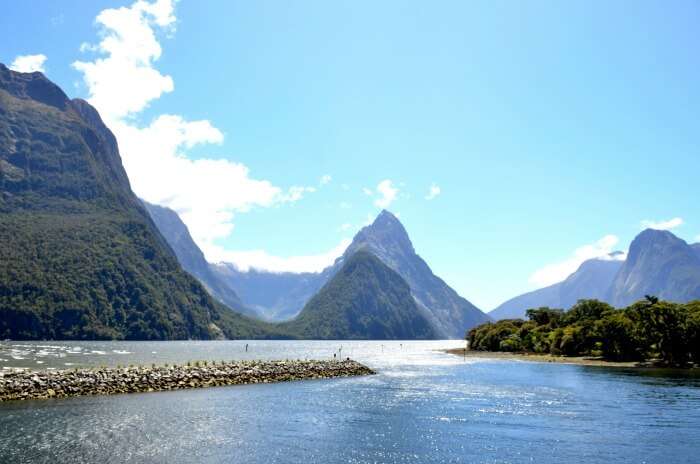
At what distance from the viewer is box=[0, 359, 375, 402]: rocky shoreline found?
65688 mm

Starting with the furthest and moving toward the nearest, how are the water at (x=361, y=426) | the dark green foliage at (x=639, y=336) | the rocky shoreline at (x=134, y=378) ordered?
the dark green foliage at (x=639, y=336)
the rocky shoreline at (x=134, y=378)
the water at (x=361, y=426)

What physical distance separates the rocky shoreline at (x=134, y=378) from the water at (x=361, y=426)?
4491 mm

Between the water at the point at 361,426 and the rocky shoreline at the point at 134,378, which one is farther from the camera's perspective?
the rocky shoreline at the point at 134,378

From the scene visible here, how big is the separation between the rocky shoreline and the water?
4491mm

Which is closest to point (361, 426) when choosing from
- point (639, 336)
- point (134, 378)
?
point (134, 378)

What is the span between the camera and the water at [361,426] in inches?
1540

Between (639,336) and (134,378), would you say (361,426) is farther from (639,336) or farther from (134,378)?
(639,336)

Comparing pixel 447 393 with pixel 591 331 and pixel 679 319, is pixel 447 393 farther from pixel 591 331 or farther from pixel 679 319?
pixel 591 331

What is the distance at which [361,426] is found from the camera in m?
51.0

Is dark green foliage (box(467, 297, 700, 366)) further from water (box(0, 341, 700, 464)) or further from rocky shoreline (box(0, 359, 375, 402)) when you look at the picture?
rocky shoreline (box(0, 359, 375, 402))

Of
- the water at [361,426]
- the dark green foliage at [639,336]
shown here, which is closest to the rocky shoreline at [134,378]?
the water at [361,426]

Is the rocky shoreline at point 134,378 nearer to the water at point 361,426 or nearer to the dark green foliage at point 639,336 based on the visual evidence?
the water at point 361,426

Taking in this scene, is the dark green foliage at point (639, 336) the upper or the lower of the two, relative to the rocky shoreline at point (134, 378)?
upper

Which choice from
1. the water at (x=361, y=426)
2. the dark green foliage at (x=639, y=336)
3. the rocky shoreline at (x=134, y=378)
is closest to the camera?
the water at (x=361, y=426)
